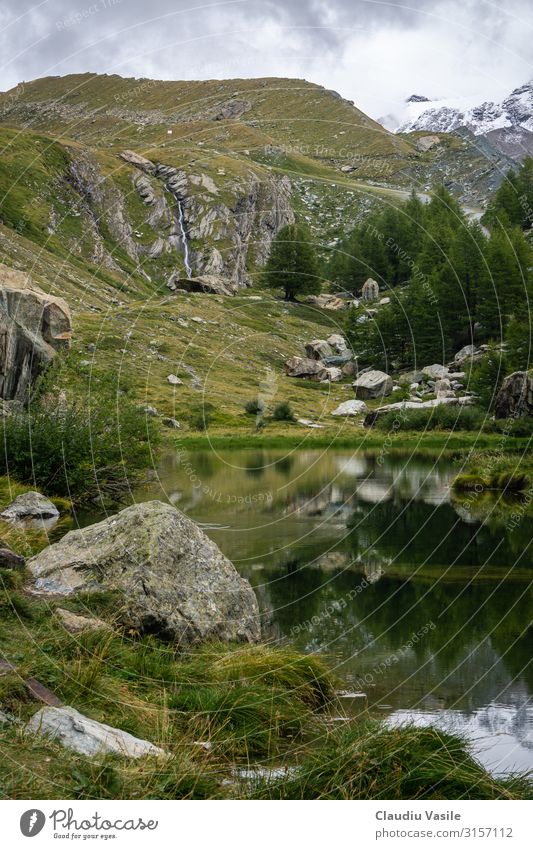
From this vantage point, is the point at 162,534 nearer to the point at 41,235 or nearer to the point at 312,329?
the point at 312,329

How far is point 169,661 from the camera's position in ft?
35.4

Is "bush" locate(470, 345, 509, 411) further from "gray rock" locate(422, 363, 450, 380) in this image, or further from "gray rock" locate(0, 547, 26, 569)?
"gray rock" locate(0, 547, 26, 569)

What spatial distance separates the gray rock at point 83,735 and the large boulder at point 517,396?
149 ft

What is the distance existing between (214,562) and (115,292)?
76400mm

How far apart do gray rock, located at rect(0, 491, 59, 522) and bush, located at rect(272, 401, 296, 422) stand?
38963 mm

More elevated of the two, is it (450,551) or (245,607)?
→ (245,607)

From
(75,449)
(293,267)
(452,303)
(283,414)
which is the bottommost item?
(283,414)

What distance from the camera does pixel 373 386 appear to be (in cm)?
6988

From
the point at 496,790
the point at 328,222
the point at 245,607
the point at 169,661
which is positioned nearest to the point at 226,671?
the point at 169,661

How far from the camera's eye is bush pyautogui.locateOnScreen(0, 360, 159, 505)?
2511 centimetres

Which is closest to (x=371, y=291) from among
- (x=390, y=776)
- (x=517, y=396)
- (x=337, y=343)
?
(x=337, y=343)

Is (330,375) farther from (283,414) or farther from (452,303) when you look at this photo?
(283,414)

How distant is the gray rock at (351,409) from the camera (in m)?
65.5

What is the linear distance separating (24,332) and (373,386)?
40.1m
